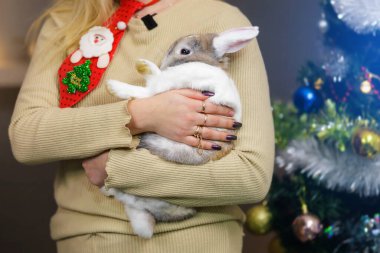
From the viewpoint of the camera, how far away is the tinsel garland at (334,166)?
1.60m

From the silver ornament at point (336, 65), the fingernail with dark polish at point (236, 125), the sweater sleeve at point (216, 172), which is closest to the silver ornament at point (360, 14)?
the silver ornament at point (336, 65)

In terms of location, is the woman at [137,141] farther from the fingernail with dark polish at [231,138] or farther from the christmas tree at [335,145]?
the christmas tree at [335,145]

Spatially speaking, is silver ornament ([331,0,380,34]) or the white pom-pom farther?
silver ornament ([331,0,380,34])

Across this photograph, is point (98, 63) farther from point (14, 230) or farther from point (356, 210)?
point (14, 230)

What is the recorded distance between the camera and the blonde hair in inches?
53.9

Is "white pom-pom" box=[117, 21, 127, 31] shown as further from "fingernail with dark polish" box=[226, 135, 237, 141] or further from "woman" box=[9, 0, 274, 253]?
"fingernail with dark polish" box=[226, 135, 237, 141]

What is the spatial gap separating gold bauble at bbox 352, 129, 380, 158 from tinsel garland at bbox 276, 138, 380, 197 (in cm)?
3

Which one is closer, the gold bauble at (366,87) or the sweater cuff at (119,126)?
the sweater cuff at (119,126)

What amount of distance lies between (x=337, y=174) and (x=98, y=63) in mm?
859

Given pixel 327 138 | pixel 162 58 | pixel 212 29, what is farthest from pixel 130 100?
pixel 327 138

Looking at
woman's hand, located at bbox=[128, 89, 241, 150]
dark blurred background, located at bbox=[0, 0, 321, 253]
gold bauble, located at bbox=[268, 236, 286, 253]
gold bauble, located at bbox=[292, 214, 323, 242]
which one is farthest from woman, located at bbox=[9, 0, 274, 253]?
dark blurred background, located at bbox=[0, 0, 321, 253]

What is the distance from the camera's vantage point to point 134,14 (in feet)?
4.59

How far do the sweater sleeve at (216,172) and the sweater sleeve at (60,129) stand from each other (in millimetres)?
53

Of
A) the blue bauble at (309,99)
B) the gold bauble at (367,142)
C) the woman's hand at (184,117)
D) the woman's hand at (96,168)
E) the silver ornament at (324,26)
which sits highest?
the woman's hand at (184,117)
